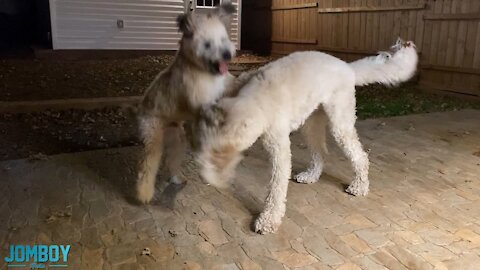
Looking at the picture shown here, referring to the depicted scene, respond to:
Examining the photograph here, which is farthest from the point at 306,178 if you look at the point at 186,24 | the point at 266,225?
the point at 186,24

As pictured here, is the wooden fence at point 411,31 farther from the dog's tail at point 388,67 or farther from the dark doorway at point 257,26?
the dog's tail at point 388,67

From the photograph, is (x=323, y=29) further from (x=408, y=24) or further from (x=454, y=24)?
(x=454, y=24)

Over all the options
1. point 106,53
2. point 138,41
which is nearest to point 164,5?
point 138,41

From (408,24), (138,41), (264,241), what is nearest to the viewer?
(264,241)

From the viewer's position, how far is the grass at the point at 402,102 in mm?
6996

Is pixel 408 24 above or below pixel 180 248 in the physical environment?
above

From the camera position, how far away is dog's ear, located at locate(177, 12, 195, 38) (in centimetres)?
274

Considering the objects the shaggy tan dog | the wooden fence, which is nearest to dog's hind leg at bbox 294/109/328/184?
the shaggy tan dog

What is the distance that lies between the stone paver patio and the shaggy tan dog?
44 cm

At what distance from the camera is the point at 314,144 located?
3881 mm

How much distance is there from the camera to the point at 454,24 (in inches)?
325

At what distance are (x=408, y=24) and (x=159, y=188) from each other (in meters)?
7.82

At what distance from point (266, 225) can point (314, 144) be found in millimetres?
1185

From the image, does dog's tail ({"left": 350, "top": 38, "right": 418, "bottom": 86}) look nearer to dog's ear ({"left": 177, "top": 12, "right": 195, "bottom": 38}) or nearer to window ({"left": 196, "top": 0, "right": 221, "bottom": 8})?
dog's ear ({"left": 177, "top": 12, "right": 195, "bottom": 38})
